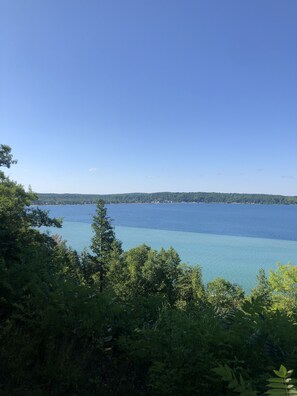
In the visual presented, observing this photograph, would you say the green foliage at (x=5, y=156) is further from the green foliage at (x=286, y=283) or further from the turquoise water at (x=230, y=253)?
the turquoise water at (x=230, y=253)

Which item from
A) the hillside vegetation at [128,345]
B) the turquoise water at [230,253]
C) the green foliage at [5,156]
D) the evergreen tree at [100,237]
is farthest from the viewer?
the turquoise water at [230,253]

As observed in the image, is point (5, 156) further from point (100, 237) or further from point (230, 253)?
point (230, 253)

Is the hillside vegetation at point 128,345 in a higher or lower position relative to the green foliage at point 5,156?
lower

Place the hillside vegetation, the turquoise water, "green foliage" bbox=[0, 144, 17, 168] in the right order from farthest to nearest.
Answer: the turquoise water
"green foliage" bbox=[0, 144, 17, 168]
the hillside vegetation

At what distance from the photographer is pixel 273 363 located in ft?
11.0

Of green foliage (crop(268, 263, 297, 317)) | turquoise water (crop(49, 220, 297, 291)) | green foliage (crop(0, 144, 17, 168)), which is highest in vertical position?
green foliage (crop(0, 144, 17, 168))

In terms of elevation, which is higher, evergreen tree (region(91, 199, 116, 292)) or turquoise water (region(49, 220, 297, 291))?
evergreen tree (region(91, 199, 116, 292))

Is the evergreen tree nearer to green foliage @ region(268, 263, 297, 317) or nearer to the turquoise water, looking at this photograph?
the turquoise water

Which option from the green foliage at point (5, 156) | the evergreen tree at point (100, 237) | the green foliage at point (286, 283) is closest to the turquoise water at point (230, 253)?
the evergreen tree at point (100, 237)

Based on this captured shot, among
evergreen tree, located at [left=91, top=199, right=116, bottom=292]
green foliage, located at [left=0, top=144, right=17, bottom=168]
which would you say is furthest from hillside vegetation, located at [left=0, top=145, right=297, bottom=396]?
evergreen tree, located at [left=91, top=199, right=116, bottom=292]

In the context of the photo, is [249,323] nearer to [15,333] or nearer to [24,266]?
[15,333]

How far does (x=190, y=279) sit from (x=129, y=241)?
5253 cm

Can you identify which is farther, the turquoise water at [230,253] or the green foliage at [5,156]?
the turquoise water at [230,253]

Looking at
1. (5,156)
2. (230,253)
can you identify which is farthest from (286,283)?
(230,253)
